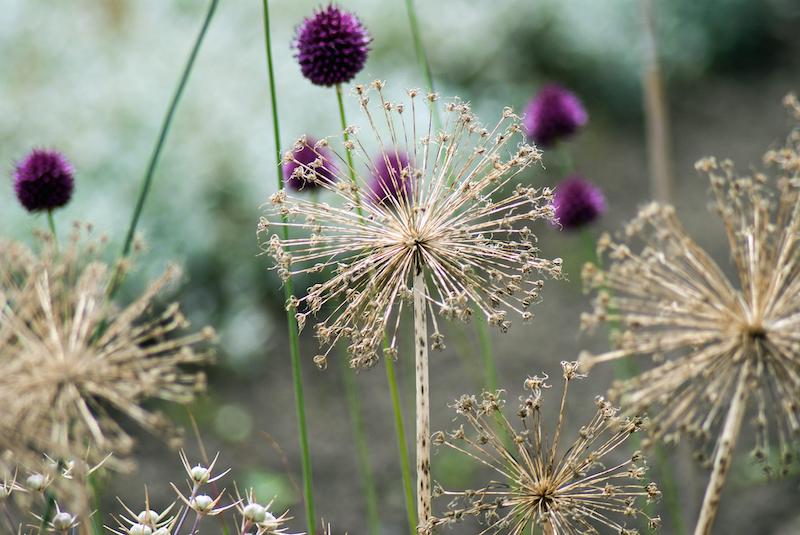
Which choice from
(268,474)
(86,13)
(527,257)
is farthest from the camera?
(86,13)

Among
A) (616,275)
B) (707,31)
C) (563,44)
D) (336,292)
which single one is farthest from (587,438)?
(707,31)

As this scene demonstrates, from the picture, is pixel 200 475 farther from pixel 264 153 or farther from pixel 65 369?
pixel 264 153

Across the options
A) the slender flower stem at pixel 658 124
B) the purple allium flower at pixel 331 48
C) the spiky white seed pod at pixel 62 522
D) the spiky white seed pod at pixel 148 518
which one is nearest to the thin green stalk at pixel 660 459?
the slender flower stem at pixel 658 124

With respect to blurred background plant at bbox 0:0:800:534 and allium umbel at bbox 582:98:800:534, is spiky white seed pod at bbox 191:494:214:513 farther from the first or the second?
blurred background plant at bbox 0:0:800:534

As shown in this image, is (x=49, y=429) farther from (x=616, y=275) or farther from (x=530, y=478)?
(x=616, y=275)

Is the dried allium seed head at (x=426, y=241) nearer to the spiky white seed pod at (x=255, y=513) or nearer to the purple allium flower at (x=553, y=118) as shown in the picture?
the spiky white seed pod at (x=255, y=513)
